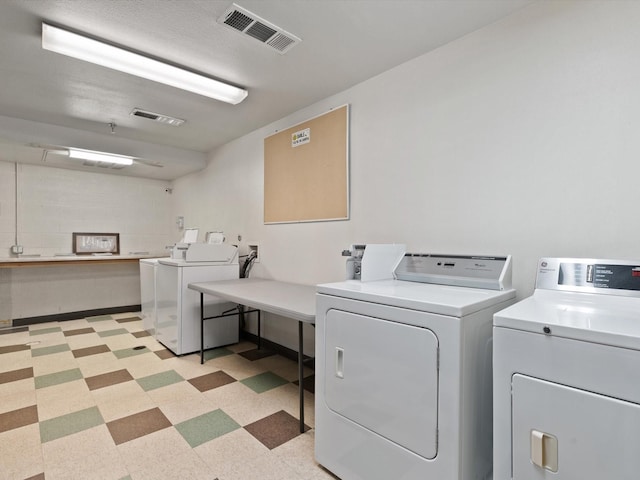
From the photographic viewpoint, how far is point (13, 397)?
8.41ft

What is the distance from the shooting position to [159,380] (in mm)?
2893

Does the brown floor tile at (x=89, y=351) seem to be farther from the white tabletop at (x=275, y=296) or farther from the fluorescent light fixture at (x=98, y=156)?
the fluorescent light fixture at (x=98, y=156)

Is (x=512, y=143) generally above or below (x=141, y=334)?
above

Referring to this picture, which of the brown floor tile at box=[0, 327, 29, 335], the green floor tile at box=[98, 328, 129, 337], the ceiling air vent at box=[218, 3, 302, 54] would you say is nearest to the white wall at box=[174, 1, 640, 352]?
the ceiling air vent at box=[218, 3, 302, 54]

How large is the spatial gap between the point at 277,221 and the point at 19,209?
4.01 metres

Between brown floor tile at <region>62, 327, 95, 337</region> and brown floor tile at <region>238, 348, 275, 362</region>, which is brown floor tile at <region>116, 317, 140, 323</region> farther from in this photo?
brown floor tile at <region>238, 348, 275, 362</region>

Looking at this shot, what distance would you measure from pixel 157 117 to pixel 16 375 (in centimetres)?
281

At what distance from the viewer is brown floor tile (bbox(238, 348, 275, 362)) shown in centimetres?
348

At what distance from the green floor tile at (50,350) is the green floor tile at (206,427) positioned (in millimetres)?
2400

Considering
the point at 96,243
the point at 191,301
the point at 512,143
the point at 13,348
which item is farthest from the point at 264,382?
the point at 96,243

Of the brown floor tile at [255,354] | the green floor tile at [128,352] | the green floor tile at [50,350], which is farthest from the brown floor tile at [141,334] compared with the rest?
the brown floor tile at [255,354]

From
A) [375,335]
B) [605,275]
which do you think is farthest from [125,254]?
[605,275]

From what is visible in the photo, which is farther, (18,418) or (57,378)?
(57,378)

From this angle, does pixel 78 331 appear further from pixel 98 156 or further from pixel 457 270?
pixel 457 270
